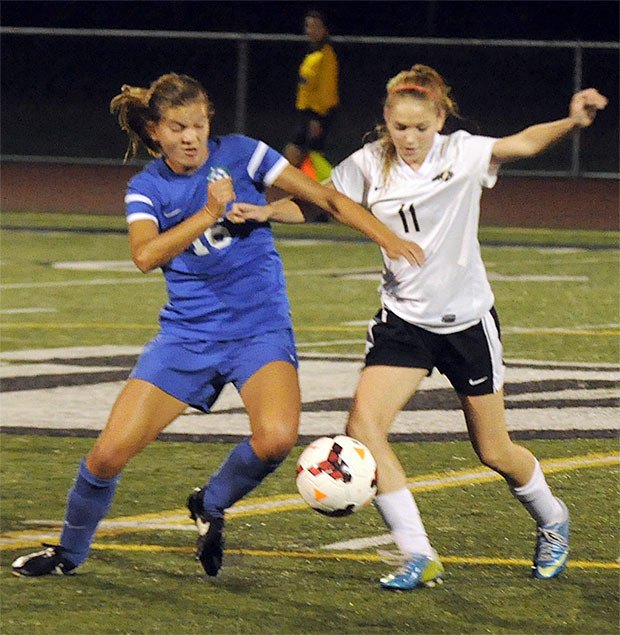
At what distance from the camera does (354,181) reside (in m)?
7.05

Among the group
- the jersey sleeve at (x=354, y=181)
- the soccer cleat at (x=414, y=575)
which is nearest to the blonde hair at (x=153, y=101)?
the jersey sleeve at (x=354, y=181)

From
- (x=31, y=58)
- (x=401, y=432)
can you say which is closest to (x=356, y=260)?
(x=401, y=432)

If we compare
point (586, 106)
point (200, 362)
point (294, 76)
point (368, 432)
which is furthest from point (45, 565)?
point (294, 76)

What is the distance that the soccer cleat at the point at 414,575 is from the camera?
6.75 metres

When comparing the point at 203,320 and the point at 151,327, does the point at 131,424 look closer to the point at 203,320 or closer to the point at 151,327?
the point at 203,320

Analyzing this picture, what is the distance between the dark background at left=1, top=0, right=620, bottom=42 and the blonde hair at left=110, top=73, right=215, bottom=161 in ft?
131

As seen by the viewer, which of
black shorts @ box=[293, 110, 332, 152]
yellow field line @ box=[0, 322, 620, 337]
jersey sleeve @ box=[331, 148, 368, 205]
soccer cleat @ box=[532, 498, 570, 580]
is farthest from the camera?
black shorts @ box=[293, 110, 332, 152]

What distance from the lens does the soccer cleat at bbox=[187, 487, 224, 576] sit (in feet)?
22.7

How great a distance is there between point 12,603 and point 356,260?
489 inches

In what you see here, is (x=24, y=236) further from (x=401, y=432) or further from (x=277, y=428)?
(x=277, y=428)

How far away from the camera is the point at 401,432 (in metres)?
10.0

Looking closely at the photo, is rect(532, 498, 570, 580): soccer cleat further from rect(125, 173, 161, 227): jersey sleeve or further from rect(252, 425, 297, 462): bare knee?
rect(125, 173, 161, 227): jersey sleeve

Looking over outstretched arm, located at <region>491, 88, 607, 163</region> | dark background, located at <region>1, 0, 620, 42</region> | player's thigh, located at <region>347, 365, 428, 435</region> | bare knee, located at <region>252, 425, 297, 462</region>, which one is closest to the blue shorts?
bare knee, located at <region>252, 425, 297, 462</region>

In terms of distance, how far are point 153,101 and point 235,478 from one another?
4.53 ft
